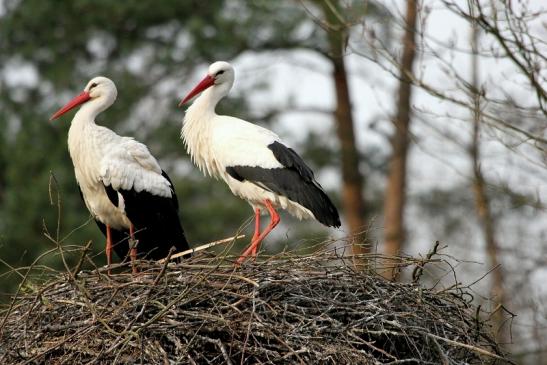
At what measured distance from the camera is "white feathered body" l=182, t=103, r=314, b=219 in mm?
7562

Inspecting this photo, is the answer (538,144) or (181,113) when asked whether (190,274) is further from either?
(181,113)

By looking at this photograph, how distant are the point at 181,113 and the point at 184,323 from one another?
9299mm

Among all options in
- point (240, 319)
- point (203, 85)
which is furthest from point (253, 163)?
point (240, 319)

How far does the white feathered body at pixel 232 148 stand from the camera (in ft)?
24.8

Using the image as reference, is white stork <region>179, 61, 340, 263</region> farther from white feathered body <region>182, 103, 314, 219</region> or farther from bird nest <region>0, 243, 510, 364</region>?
bird nest <region>0, 243, 510, 364</region>

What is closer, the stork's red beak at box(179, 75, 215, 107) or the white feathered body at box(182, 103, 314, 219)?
the white feathered body at box(182, 103, 314, 219)

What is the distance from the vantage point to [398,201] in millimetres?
14680

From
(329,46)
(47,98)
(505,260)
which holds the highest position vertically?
(329,46)

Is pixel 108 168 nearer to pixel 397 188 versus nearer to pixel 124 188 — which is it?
pixel 124 188

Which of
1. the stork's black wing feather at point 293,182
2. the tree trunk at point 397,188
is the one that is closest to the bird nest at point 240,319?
the stork's black wing feather at point 293,182

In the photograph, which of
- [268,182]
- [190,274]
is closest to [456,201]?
[268,182]

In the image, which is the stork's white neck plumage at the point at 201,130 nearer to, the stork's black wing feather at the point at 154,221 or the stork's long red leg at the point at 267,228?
the stork's black wing feather at the point at 154,221

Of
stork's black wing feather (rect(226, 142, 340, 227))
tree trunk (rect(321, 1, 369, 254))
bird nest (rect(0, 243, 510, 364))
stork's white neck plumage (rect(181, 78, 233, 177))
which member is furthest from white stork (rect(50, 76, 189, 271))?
tree trunk (rect(321, 1, 369, 254))

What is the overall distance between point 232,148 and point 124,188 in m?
0.77
